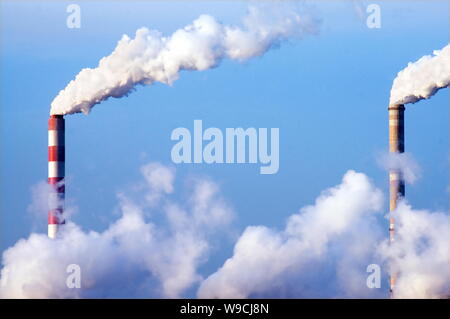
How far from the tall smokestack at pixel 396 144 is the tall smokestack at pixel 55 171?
9921mm

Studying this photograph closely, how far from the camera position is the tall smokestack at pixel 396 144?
31094 mm

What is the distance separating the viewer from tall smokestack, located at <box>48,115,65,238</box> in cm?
2950

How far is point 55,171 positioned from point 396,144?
34.0ft

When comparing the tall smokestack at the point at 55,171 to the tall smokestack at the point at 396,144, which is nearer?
the tall smokestack at the point at 55,171

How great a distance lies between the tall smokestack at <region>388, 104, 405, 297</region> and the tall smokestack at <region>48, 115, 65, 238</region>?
992 centimetres

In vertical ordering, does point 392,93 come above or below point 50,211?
above
